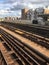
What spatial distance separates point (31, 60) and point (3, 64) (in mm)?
1764

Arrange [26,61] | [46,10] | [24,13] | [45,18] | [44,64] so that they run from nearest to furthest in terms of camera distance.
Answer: [44,64] < [26,61] < [45,18] < [46,10] < [24,13]

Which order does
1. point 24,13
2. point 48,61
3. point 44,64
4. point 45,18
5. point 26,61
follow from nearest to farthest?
point 48,61
point 44,64
point 26,61
point 45,18
point 24,13

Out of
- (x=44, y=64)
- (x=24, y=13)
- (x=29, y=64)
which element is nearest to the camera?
(x=44, y=64)

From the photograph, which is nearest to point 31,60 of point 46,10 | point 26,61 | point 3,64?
point 26,61

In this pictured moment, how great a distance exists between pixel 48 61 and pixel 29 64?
177cm

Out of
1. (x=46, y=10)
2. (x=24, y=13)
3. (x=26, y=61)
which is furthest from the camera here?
(x=24, y=13)

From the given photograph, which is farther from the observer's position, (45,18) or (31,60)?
(45,18)

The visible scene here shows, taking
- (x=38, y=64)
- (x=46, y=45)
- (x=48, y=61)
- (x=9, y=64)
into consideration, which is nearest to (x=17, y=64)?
(x=9, y=64)

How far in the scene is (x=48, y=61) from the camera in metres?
7.28

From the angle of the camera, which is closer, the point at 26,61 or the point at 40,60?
the point at 40,60

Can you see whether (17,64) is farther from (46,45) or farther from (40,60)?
(46,45)

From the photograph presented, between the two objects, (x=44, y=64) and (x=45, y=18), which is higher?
(x=44, y=64)

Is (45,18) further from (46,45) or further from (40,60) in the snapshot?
(40,60)

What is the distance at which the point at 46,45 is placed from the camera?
13.8 m
